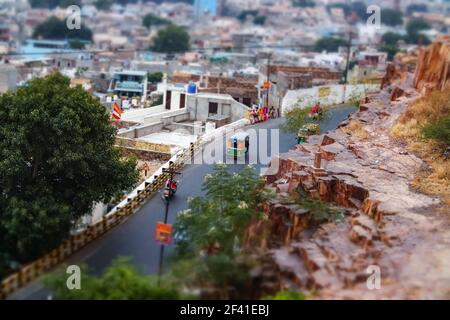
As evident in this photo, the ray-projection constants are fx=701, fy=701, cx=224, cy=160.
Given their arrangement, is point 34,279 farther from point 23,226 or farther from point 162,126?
point 162,126

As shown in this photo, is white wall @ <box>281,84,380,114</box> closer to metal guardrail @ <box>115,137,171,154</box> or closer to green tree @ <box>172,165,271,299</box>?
metal guardrail @ <box>115,137,171,154</box>

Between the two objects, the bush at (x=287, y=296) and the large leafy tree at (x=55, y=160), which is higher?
the large leafy tree at (x=55, y=160)

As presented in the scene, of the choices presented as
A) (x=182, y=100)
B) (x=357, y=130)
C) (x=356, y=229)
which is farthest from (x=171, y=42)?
(x=356, y=229)

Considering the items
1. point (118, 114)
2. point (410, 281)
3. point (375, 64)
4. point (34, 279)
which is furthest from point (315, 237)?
point (375, 64)

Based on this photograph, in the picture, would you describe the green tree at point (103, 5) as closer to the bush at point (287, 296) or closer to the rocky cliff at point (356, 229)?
the rocky cliff at point (356, 229)

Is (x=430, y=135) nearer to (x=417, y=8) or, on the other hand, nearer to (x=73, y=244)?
(x=73, y=244)

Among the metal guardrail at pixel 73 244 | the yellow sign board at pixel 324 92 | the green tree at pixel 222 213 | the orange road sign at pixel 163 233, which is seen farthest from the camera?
the yellow sign board at pixel 324 92

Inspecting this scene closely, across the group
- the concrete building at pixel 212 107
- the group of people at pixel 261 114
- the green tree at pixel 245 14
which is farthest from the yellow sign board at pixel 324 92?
the green tree at pixel 245 14
